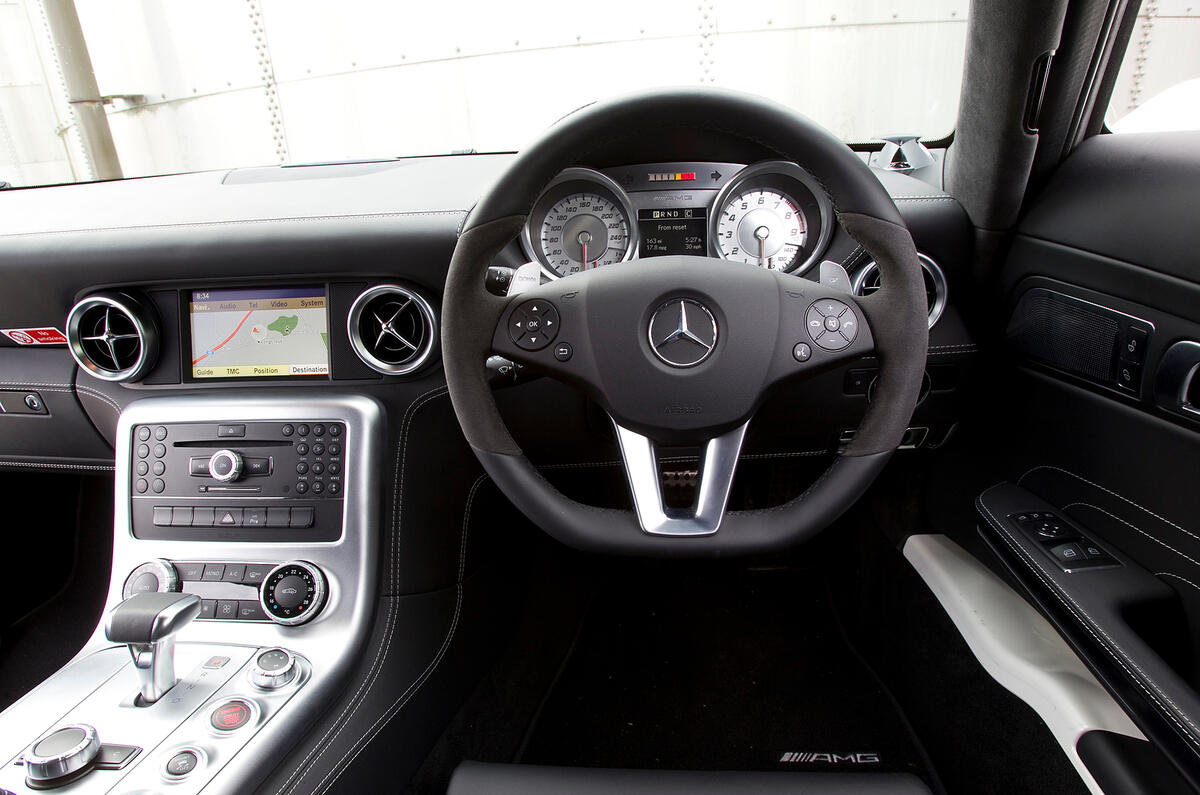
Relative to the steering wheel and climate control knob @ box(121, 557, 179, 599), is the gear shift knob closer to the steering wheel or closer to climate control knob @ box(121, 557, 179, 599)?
climate control knob @ box(121, 557, 179, 599)

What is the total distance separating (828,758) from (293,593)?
1204 mm

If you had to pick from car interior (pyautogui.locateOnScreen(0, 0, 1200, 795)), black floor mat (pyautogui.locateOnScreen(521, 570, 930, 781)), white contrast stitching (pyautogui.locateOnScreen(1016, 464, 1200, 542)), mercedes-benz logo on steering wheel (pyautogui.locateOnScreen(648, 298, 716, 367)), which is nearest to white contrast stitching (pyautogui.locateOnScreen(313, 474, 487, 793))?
car interior (pyautogui.locateOnScreen(0, 0, 1200, 795))

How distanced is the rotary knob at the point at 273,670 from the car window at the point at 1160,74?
5.60ft

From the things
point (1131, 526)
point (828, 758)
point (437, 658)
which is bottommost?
point (828, 758)

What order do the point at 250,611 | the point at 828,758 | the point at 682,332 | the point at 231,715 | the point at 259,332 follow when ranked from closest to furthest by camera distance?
the point at 682,332 < the point at 231,715 < the point at 250,611 < the point at 259,332 < the point at 828,758

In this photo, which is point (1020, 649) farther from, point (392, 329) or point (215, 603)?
point (215, 603)

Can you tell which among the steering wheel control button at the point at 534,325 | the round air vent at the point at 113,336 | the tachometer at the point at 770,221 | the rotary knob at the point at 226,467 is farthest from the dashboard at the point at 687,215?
the round air vent at the point at 113,336

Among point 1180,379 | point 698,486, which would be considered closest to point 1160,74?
point 1180,379

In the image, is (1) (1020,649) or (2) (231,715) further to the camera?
(1) (1020,649)

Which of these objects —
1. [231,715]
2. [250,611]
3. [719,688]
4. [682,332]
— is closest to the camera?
[682,332]

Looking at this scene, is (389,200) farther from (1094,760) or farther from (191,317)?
(1094,760)

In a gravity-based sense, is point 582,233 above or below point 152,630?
above

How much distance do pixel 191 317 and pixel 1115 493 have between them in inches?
67.4

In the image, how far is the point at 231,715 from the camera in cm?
112
